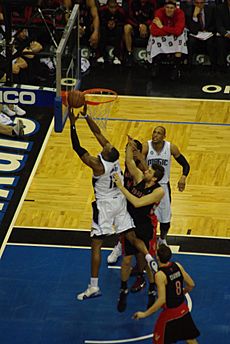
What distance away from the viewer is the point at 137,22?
56.6ft

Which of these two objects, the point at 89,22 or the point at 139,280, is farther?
the point at 89,22

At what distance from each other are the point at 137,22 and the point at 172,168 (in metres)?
4.57

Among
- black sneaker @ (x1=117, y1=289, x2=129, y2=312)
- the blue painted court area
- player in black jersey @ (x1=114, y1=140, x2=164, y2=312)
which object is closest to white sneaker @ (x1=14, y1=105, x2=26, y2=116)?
the blue painted court area

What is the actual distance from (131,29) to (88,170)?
171 inches

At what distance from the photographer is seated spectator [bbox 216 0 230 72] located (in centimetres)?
1684

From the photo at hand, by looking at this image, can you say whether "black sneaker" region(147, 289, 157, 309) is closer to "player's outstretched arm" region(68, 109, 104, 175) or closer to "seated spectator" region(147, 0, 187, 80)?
"player's outstretched arm" region(68, 109, 104, 175)

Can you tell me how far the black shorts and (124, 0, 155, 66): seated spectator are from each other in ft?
24.0

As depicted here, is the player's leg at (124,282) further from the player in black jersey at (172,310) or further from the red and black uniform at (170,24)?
the red and black uniform at (170,24)

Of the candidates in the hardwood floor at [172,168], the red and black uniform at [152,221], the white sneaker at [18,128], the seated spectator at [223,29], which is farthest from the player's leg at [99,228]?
the seated spectator at [223,29]

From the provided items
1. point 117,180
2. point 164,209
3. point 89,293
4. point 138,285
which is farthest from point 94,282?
point 164,209

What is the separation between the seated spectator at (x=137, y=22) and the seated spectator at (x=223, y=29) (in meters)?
1.24

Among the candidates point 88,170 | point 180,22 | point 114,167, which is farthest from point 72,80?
point 180,22

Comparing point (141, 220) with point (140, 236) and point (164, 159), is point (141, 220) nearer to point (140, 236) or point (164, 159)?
point (140, 236)

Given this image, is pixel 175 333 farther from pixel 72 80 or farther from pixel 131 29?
pixel 131 29
